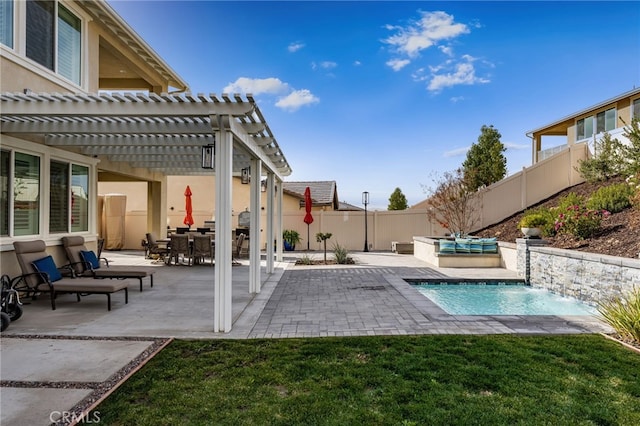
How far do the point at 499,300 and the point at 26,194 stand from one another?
1025 centimetres

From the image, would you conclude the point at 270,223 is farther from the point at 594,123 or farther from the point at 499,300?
the point at 594,123

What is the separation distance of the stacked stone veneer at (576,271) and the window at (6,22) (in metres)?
11.6

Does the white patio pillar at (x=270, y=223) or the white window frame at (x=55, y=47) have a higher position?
the white window frame at (x=55, y=47)

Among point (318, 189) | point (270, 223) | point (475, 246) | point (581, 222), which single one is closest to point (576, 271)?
point (581, 222)

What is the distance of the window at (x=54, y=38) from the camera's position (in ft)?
24.7

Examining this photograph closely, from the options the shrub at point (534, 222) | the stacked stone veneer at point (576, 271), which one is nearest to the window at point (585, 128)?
the shrub at point (534, 222)

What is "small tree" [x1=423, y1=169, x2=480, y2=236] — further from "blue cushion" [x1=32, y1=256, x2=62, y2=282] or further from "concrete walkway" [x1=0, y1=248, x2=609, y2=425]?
"blue cushion" [x1=32, y1=256, x2=62, y2=282]

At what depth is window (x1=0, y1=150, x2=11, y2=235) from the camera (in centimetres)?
712

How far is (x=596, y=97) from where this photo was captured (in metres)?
22.4

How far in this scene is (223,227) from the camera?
5.47 m

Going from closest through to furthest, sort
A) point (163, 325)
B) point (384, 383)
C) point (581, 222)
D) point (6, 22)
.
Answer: point (384, 383)
point (163, 325)
point (6, 22)
point (581, 222)

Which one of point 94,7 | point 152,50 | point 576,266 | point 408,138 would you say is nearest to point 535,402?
point 576,266

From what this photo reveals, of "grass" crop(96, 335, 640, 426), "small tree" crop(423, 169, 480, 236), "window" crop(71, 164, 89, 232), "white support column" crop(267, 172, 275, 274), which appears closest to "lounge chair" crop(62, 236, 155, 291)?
"window" crop(71, 164, 89, 232)

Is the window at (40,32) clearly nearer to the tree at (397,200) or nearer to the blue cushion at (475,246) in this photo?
the blue cushion at (475,246)
